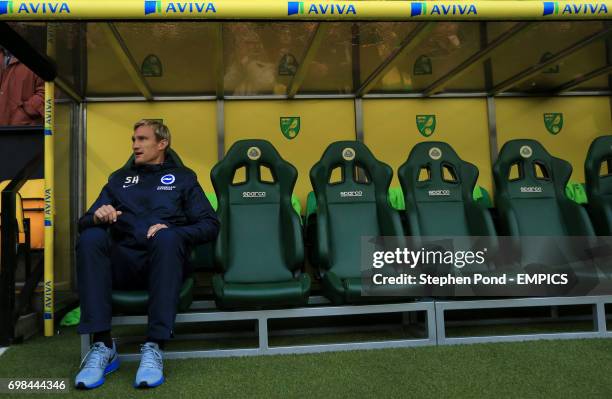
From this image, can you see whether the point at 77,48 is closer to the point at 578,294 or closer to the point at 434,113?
the point at 434,113

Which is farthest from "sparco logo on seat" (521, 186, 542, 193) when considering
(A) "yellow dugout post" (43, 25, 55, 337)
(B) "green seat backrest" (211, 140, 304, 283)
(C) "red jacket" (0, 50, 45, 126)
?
(C) "red jacket" (0, 50, 45, 126)

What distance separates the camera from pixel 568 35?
10.8 ft

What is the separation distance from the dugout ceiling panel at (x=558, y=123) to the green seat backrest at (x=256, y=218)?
2.68m

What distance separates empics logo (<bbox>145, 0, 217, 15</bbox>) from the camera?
2117 mm

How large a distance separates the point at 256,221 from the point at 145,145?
2.99 ft

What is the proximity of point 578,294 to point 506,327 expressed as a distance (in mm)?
484

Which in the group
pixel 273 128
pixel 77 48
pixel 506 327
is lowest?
pixel 506 327

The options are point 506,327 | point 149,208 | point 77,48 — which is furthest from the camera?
point 77,48

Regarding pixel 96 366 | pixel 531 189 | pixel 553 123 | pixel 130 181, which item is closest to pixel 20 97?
pixel 130 181

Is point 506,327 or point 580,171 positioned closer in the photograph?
point 506,327

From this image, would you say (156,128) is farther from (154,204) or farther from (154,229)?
(154,229)

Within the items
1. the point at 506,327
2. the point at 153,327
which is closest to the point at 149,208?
the point at 153,327

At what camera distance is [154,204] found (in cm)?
249

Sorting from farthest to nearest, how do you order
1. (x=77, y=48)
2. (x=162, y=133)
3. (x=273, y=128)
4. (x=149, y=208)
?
(x=273, y=128) < (x=77, y=48) < (x=162, y=133) < (x=149, y=208)
